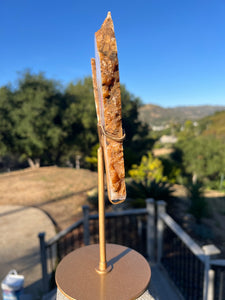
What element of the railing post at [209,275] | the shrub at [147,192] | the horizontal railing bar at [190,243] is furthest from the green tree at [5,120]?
the railing post at [209,275]

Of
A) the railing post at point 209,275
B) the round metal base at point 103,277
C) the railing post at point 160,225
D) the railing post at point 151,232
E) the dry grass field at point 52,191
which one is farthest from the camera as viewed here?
the dry grass field at point 52,191

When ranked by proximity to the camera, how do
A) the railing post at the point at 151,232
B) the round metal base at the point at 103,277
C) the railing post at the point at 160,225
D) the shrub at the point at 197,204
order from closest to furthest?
the round metal base at the point at 103,277
the railing post at the point at 160,225
the railing post at the point at 151,232
the shrub at the point at 197,204

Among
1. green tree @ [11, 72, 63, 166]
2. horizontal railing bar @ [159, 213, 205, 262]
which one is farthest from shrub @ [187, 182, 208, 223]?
green tree @ [11, 72, 63, 166]

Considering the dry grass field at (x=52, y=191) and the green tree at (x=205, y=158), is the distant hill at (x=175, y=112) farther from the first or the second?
the dry grass field at (x=52, y=191)

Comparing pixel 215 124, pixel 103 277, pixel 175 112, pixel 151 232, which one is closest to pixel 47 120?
pixel 151 232

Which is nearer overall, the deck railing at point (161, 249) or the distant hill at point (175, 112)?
the deck railing at point (161, 249)

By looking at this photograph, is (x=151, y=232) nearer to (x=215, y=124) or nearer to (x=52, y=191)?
(x=52, y=191)

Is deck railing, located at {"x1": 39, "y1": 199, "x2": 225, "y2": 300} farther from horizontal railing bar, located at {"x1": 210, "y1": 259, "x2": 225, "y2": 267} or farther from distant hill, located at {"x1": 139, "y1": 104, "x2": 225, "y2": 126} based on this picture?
distant hill, located at {"x1": 139, "y1": 104, "x2": 225, "y2": 126}
